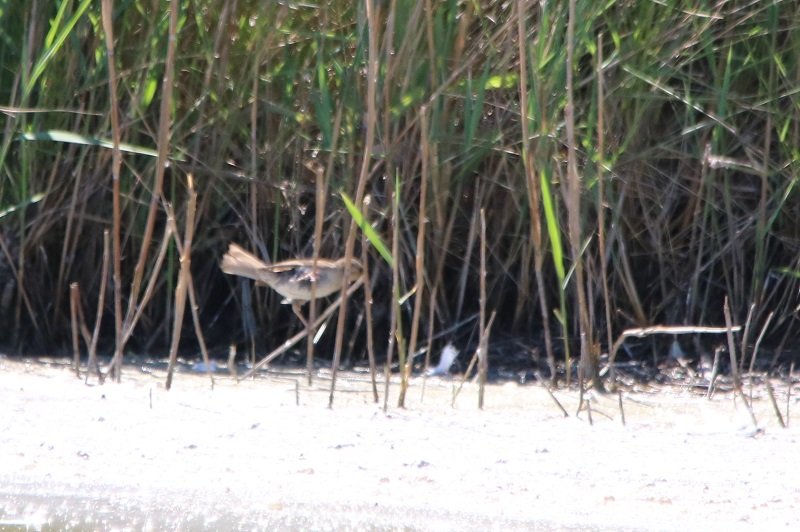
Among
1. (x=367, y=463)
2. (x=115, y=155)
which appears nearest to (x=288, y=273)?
(x=115, y=155)

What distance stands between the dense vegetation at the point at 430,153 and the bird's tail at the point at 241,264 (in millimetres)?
217

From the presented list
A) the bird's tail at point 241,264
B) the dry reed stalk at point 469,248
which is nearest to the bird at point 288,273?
the bird's tail at point 241,264

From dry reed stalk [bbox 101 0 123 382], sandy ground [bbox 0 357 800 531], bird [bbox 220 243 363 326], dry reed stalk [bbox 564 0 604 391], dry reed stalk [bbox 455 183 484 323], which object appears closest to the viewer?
sandy ground [bbox 0 357 800 531]

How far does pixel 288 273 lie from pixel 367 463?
5.01 ft

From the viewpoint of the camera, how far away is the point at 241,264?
16.2ft

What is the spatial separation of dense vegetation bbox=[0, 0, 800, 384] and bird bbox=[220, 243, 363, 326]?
0.23 m

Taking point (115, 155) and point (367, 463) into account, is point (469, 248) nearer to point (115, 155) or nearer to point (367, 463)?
point (115, 155)

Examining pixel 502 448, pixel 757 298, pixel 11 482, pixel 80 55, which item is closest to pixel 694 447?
pixel 502 448

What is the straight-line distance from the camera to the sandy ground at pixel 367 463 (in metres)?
3.16

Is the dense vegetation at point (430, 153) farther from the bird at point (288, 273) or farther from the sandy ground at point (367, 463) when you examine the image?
the sandy ground at point (367, 463)

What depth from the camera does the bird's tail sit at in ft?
16.1

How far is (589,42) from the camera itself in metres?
4.82

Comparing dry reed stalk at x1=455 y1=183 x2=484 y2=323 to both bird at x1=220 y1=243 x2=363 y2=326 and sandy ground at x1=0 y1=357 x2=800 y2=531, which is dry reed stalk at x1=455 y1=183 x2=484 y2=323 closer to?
bird at x1=220 y1=243 x2=363 y2=326

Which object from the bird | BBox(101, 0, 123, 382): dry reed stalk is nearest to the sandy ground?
BBox(101, 0, 123, 382): dry reed stalk
